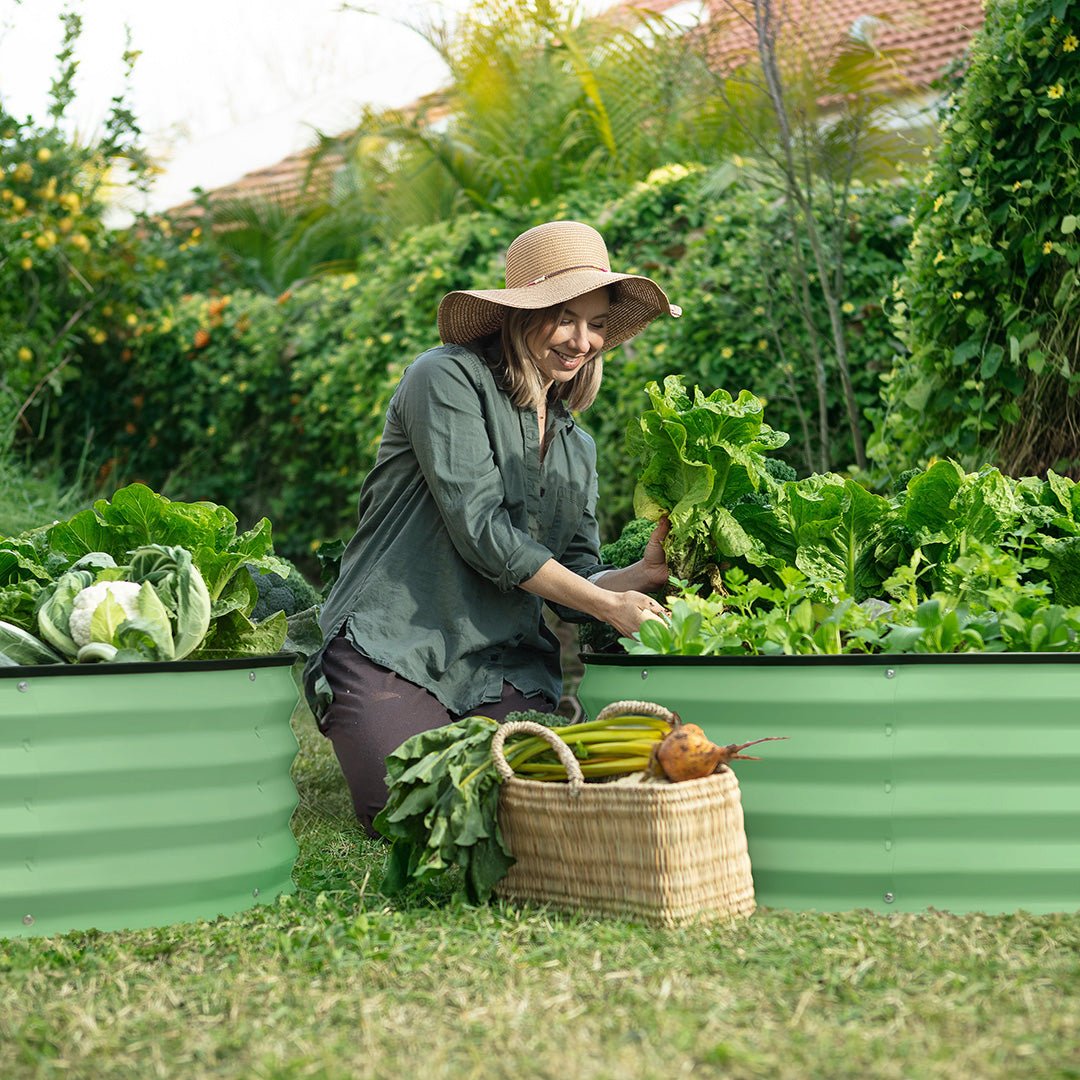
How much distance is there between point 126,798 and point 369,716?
98cm

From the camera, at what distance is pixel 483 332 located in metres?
3.92

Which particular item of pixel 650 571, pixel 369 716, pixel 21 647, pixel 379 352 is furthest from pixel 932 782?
pixel 379 352

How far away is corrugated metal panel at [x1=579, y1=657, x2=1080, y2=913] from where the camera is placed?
2.75 m

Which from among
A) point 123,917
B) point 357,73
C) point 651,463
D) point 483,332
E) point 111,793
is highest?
point 357,73

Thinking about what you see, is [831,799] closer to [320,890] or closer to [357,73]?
[320,890]

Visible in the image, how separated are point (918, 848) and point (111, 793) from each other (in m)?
1.69

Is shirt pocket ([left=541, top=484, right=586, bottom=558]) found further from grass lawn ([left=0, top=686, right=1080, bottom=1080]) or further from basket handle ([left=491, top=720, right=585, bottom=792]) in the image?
grass lawn ([left=0, top=686, right=1080, bottom=1080])

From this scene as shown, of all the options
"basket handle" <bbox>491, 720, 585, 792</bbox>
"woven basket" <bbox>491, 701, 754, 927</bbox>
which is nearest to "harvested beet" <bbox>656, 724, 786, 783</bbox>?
"woven basket" <bbox>491, 701, 754, 927</bbox>

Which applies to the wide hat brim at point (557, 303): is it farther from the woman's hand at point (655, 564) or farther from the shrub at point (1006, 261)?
the shrub at point (1006, 261)

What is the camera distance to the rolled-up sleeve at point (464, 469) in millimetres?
3500

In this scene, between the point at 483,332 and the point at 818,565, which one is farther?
the point at 483,332

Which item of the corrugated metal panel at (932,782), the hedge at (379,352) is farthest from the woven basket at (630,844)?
the hedge at (379,352)

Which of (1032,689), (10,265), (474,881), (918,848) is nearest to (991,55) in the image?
(1032,689)

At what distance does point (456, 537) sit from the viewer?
3.58 meters
